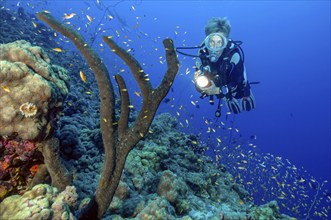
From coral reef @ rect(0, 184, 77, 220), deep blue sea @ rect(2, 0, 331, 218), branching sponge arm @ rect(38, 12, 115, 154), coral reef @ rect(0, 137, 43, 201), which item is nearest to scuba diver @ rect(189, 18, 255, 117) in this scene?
branching sponge arm @ rect(38, 12, 115, 154)

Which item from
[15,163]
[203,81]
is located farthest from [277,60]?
[15,163]

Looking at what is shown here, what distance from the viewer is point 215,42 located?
6734mm

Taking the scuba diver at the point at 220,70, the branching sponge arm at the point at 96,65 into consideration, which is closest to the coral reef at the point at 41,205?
the branching sponge arm at the point at 96,65

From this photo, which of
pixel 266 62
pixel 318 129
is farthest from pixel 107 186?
pixel 266 62

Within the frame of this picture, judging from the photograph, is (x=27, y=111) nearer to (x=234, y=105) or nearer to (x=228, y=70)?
(x=228, y=70)

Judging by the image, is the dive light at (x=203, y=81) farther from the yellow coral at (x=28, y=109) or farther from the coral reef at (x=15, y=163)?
the yellow coral at (x=28, y=109)

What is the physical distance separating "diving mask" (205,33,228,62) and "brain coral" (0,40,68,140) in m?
4.19

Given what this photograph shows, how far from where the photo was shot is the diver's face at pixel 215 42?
670 centimetres

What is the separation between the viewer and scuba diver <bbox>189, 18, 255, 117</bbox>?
6.41m

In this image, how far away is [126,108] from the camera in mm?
3512

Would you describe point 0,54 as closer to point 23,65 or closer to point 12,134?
point 23,65

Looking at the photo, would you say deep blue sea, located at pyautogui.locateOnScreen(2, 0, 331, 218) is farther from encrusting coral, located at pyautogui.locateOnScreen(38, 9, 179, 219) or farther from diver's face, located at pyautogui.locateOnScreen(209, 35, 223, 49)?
encrusting coral, located at pyautogui.locateOnScreen(38, 9, 179, 219)

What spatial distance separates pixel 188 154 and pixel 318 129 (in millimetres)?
123331

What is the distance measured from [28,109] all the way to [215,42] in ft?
15.8
